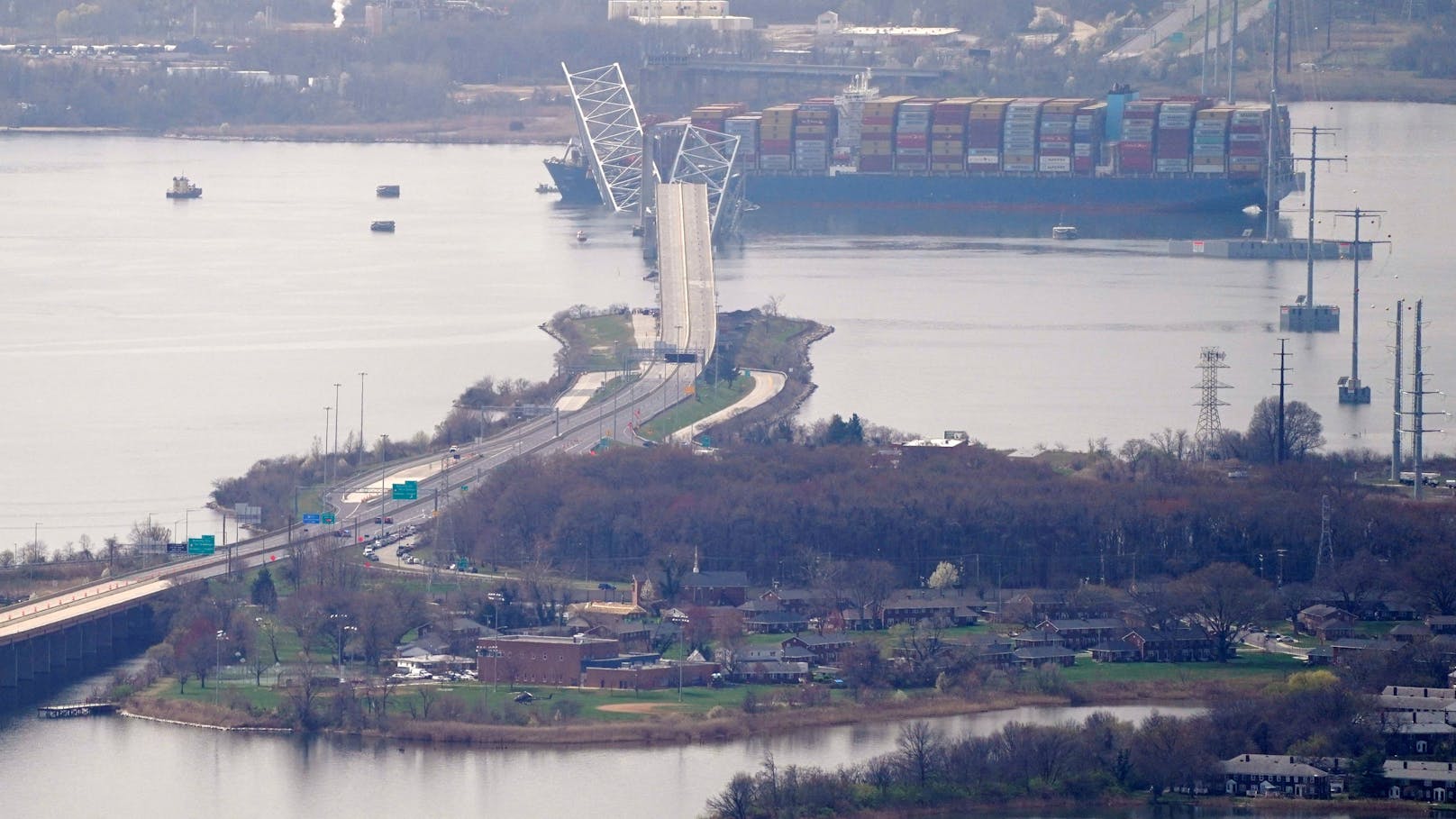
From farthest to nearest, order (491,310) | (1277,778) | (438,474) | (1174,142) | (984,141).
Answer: (984,141), (1174,142), (491,310), (438,474), (1277,778)

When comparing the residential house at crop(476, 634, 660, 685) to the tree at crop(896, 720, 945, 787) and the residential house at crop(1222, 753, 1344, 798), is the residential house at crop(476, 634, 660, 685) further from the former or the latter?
the residential house at crop(1222, 753, 1344, 798)

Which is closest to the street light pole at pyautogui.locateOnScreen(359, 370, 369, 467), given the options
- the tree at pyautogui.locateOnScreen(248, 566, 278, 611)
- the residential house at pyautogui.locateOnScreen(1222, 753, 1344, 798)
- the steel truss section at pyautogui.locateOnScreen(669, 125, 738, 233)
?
the tree at pyautogui.locateOnScreen(248, 566, 278, 611)

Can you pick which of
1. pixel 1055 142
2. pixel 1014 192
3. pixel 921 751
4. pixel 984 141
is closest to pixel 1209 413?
pixel 921 751

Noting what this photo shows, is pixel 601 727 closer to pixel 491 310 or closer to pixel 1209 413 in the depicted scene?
pixel 1209 413

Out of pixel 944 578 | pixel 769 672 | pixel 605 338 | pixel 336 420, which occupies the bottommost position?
pixel 769 672

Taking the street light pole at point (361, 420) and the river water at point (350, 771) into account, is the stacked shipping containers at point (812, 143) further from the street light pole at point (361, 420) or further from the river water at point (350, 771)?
the river water at point (350, 771)

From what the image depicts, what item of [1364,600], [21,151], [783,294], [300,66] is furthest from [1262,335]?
[300,66]

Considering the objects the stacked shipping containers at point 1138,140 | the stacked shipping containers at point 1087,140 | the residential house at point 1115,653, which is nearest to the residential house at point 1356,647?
the residential house at point 1115,653

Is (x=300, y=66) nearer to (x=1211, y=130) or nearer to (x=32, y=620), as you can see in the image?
(x=1211, y=130)
